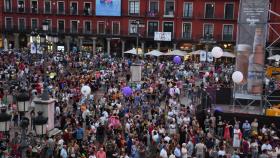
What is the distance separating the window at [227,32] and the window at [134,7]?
10.5m

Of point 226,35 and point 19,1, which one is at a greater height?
point 19,1

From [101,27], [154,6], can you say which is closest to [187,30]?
[154,6]

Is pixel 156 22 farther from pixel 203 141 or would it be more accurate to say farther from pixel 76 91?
pixel 203 141

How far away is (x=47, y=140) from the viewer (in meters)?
16.7

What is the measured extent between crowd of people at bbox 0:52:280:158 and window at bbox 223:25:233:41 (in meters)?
16.6

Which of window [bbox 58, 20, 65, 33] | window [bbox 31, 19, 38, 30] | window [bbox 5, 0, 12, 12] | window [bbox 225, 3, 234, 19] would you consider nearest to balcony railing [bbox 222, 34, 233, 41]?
window [bbox 225, 3, 234, 19]

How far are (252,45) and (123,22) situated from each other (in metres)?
30.4

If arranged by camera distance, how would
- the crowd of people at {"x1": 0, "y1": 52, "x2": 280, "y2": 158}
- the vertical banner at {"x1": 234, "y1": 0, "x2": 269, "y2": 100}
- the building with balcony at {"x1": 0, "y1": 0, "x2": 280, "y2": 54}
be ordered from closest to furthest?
the crowd of people at {"x1": 0, "y1": 52, "x2": 280, "y2": 158} < the vertical banner at {"x1": 234, "y1": 0, "x2": 269, "y2": 100} < the building with balcony at {"x1": 0, "y1": 0, "x2": 280, "y2": 54}

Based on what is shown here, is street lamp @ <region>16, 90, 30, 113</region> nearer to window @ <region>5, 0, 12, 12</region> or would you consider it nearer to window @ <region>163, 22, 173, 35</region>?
window @ <region>163, 22, 173, 35</region>

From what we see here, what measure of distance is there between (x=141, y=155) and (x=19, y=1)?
1799 inches

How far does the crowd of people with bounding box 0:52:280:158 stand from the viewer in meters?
16.6

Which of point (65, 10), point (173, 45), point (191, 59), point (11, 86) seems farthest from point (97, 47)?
point (11, 86)

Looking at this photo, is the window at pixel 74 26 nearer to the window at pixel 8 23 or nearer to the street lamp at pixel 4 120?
the window at pixel 8 23

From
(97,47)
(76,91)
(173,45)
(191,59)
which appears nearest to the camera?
(76,91)
